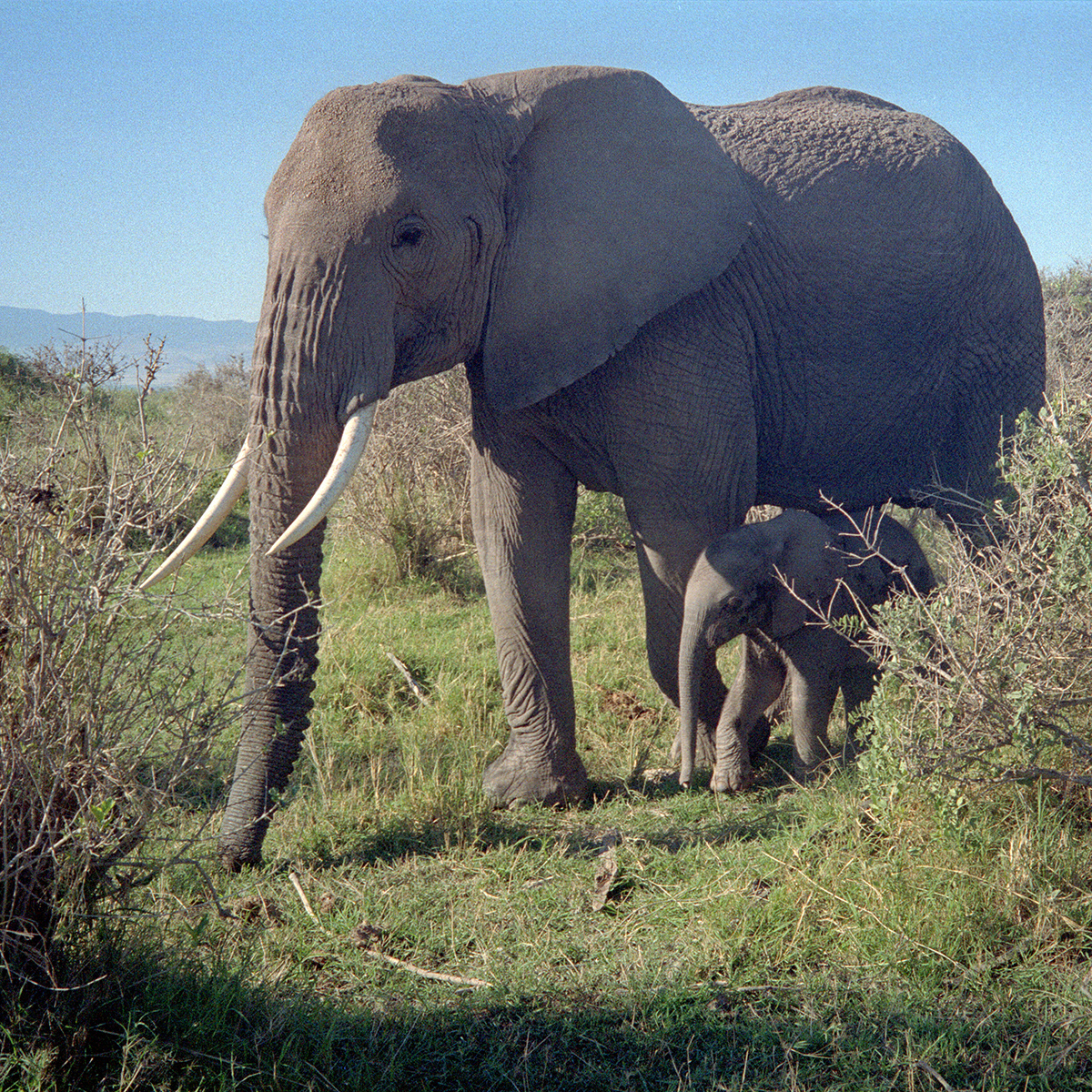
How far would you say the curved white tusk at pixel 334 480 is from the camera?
361 cm

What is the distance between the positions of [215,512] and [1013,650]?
254cm

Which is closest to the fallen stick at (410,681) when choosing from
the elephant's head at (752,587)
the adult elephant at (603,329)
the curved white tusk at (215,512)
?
the adult elephant at (603,329)

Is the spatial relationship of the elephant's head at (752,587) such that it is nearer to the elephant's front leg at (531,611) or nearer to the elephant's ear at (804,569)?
the elephant's ear at (804,569)

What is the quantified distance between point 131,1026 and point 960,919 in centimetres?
226

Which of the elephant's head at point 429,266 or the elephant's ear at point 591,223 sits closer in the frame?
the elephant's head at point 429,266

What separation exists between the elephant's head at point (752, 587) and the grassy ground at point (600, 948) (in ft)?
2.04

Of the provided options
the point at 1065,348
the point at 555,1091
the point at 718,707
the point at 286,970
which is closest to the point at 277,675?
the point at 286,970

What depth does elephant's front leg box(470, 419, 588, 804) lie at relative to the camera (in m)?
4.71

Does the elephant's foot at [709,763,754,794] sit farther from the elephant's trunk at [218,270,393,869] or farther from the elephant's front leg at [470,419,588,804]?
the elephant's trunk at [218,270,393,869]

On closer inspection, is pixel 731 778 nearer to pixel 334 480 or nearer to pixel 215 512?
pixel 334 480

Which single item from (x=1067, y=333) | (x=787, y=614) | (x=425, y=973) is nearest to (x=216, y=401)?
(x=1067, y=333)

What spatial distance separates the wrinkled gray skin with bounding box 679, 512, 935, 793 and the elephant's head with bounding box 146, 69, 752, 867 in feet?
3.18

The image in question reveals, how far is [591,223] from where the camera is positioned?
163 inches

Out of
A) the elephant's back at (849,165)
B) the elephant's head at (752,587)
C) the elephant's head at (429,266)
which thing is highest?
the elephant's back at (849,165)
